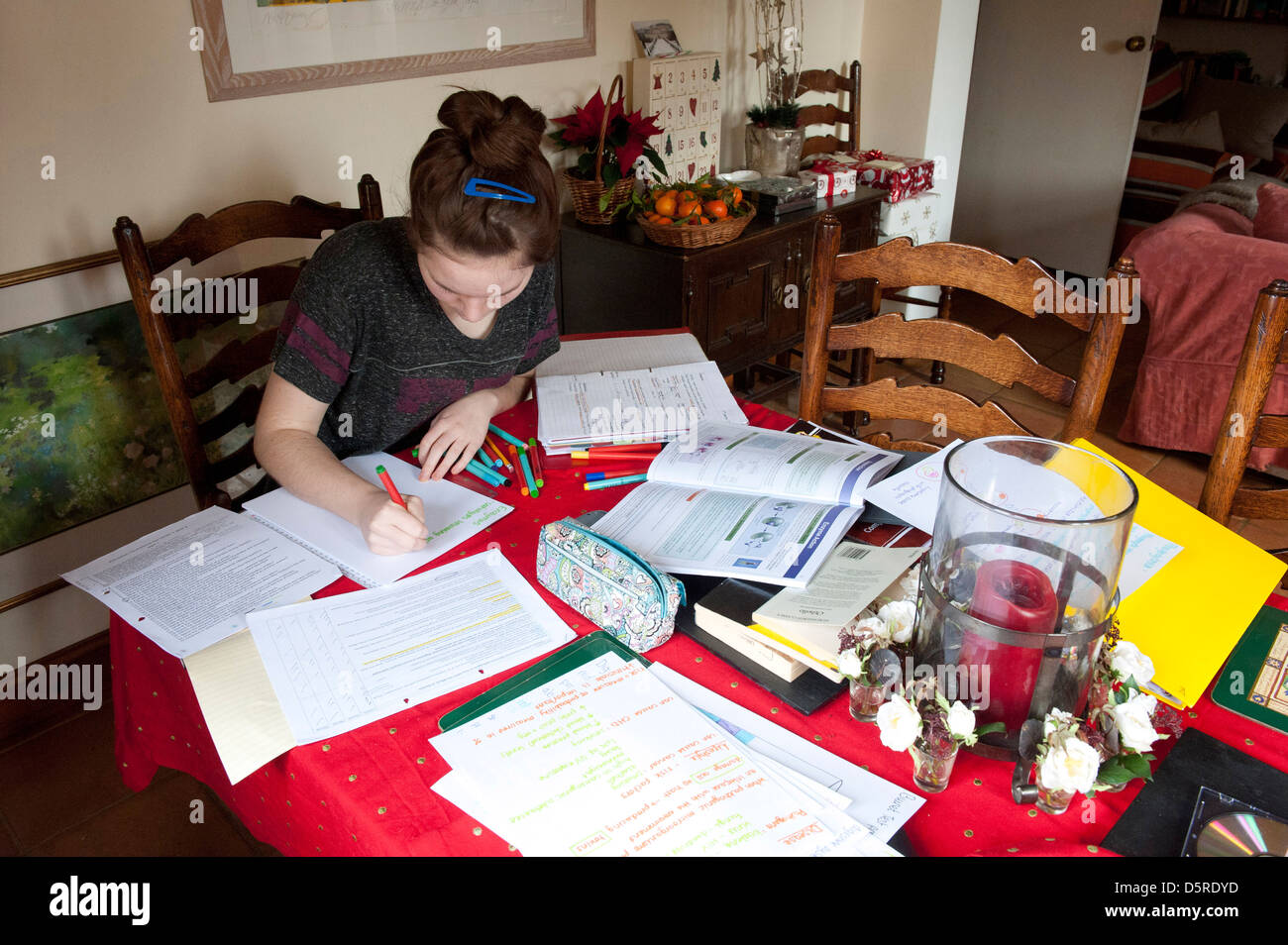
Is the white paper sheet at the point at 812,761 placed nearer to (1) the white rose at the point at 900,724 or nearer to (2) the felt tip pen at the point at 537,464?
(1) the white rose at the point at 900,724

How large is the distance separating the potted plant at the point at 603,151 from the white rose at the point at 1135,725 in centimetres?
214

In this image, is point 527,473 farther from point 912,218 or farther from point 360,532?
point 912,218

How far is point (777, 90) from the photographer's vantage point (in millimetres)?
3156

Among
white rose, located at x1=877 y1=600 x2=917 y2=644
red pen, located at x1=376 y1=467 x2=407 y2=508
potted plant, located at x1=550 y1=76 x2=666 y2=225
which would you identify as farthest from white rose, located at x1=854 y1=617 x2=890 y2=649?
potted plant, located at x1=550 y1=76 x2=666 y2=225

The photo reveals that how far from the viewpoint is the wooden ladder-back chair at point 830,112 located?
3.31m

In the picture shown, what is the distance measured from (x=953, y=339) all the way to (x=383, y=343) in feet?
2.91

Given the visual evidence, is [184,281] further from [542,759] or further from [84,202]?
[542,759]

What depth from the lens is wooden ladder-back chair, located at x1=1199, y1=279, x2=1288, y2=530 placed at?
1.21 metres

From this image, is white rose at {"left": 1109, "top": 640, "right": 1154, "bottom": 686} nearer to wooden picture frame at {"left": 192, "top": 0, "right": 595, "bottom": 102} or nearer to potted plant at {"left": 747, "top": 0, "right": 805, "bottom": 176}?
wooden picture frame at {"left": 192, "top": 0, "right": 595, "bottom": 102}

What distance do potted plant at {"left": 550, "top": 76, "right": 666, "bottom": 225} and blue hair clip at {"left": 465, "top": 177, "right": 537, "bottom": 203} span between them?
146 centimetres

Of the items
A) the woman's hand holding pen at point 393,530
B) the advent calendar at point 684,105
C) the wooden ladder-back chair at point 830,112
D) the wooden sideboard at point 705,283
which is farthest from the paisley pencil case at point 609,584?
the wooden ladder-back chair at point 830,112

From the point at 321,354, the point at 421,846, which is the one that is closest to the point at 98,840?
the point at 321,354

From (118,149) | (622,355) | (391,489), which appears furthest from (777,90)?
(391,489)
